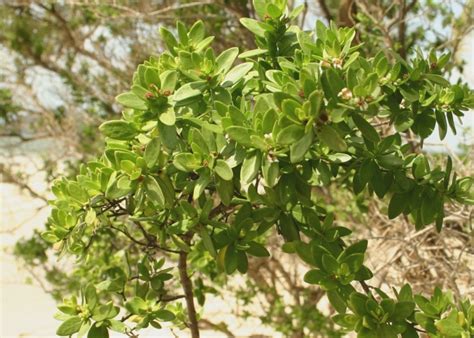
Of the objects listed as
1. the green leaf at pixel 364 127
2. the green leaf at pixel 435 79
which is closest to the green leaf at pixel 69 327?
the green leaf at pixel 364 127

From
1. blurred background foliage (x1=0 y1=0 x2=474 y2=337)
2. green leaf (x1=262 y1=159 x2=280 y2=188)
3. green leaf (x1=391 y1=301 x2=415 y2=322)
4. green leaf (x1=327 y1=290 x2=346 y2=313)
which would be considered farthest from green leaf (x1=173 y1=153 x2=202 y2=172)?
blurred background foliage (x1=0 y1=0 x2=474 y2=337)

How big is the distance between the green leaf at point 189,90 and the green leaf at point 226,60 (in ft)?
0.25

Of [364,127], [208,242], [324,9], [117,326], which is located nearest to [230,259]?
[208,242]

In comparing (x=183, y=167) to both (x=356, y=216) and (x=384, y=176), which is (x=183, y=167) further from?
(x=356, y=216)

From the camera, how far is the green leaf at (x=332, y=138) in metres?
0.89

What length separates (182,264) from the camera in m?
1.39

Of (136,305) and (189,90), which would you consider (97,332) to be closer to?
(136,305)

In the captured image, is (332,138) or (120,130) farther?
(120,130)

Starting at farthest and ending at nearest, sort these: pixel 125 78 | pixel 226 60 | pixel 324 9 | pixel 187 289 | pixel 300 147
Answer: pixel 125 78
pixel 324 9
pixel 187 289
pixel 226 60
pixel 300 147

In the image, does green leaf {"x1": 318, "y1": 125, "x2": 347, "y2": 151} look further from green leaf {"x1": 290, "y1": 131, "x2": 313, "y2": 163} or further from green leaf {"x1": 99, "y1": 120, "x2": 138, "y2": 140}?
green leaf {"x1": 99, "y1": 120, "x2": 138, "y2": 140}

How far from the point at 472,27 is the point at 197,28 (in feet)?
7.58

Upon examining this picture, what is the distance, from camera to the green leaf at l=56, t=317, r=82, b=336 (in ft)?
3.79

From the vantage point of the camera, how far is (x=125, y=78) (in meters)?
4.72

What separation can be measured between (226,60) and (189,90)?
0.13 meters
